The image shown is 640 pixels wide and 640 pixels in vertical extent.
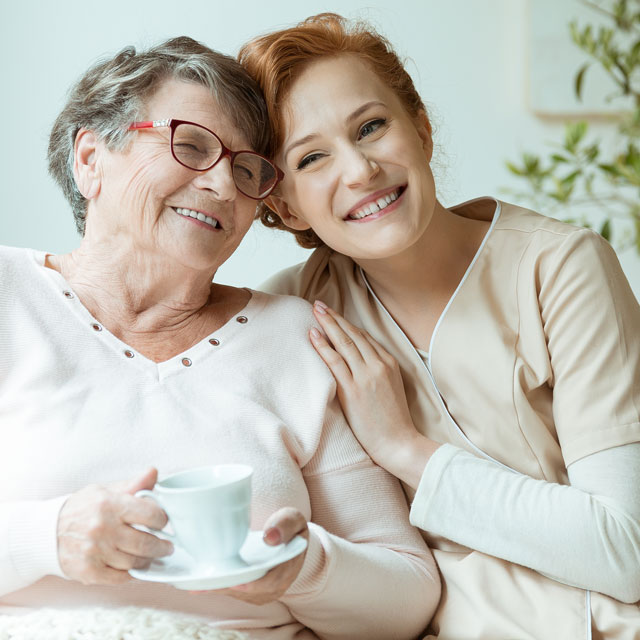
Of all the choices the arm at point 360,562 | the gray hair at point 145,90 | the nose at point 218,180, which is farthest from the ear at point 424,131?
the arm at point 360,562

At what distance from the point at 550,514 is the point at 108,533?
0.74 m

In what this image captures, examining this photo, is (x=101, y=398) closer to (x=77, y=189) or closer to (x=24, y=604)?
(x=24, y=604)

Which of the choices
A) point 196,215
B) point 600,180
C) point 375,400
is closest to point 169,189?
point 196,215

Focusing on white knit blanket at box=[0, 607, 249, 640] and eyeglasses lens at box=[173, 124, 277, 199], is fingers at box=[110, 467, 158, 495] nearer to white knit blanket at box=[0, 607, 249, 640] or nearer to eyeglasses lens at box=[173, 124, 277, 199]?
white knit blanket at box=[0, 607, 249, 640]

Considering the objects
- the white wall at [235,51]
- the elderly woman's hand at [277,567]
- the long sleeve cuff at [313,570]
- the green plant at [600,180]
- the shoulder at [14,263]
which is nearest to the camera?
the elderly woman's hand at [277,567]

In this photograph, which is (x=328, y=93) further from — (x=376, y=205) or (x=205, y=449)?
(x=205, y=449)

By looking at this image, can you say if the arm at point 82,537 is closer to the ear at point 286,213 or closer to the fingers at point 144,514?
the fingers at point 144,514

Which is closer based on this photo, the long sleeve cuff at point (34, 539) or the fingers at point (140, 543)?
the fingers at point (140, 543)

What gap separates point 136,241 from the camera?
1503 mm

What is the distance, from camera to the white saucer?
3.08 ft

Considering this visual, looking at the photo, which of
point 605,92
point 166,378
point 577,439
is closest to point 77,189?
point 166,378

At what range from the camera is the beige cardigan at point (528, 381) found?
141 cm

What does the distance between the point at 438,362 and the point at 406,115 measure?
52 cm

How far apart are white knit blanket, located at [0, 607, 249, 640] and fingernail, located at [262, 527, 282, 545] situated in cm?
21
